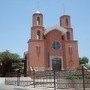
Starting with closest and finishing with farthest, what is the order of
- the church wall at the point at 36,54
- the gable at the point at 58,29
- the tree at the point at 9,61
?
the church wall at the point at 36,54 → the gable at the point at 58,29 → the tree at the point at 9,61

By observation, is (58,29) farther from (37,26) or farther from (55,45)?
(37,26)

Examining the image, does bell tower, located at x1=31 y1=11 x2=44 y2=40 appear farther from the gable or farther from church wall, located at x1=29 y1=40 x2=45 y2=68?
the gable

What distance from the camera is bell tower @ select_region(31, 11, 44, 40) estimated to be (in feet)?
146

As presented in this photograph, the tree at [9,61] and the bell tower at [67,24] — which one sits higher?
the bell tower at [67,24]

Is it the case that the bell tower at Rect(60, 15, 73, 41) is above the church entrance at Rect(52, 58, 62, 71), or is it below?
above

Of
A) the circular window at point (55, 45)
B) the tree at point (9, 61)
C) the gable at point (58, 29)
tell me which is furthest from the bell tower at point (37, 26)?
the tree at point (9, 61)

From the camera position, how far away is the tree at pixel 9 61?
4700 cm

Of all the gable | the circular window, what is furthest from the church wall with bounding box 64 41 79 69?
the gable

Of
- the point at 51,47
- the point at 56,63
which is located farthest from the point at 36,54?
the point at 56,63

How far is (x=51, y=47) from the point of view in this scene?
44938 millimetres

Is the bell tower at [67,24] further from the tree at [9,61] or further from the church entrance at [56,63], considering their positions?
the tree at [9,61]

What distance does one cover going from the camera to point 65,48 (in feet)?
148

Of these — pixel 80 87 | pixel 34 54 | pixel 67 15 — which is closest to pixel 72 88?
pixel 80 87

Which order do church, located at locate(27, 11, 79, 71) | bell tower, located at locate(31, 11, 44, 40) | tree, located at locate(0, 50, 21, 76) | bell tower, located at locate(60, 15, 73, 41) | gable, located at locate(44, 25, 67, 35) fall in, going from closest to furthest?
church, located at locate(27, 11, 79, 71) → bell tower, located at locate(31, 11, 44, 40) → gable, located at locate(44, 25, 67, 35) → bell tower, located at locate(60, 15, 73, 41) → tree, located at locate(0, 50, 21, 76)
